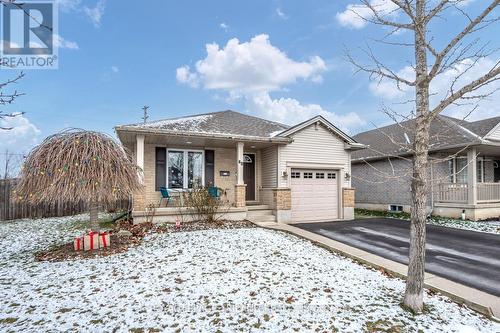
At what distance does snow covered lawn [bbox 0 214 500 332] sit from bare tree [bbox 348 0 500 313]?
0.67 metres

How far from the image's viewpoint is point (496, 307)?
4035 mm

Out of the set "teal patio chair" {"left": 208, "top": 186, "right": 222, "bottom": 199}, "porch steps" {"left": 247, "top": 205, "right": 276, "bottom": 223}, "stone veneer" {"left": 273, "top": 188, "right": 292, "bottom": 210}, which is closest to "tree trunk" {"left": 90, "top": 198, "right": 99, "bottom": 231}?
"teal patio chair" {"left": 208, "top": 186, "right": 222, "bottom": 199}

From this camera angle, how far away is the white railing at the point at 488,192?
12938 mm

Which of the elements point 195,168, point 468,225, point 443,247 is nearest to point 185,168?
point 195,168

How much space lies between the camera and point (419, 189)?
393 centimetres

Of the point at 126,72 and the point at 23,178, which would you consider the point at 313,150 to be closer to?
the point at 23,178

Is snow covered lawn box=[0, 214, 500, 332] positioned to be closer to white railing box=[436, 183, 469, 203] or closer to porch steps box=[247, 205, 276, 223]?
porch steps box=[247, 205, 276, 223]

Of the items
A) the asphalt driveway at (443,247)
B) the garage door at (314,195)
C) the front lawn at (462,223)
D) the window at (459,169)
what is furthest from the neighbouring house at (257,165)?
the window at (459,169)

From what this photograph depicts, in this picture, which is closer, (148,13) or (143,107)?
(148,13)

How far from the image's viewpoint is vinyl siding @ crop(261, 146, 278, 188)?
39.0 feet

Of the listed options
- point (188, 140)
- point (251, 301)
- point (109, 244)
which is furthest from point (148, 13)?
point (251, 301)

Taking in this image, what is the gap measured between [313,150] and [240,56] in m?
8.93

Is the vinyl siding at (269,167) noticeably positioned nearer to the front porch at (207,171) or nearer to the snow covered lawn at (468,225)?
the front porch at (207,171)

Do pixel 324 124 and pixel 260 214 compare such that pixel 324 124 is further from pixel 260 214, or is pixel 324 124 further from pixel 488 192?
pixel 488 192
